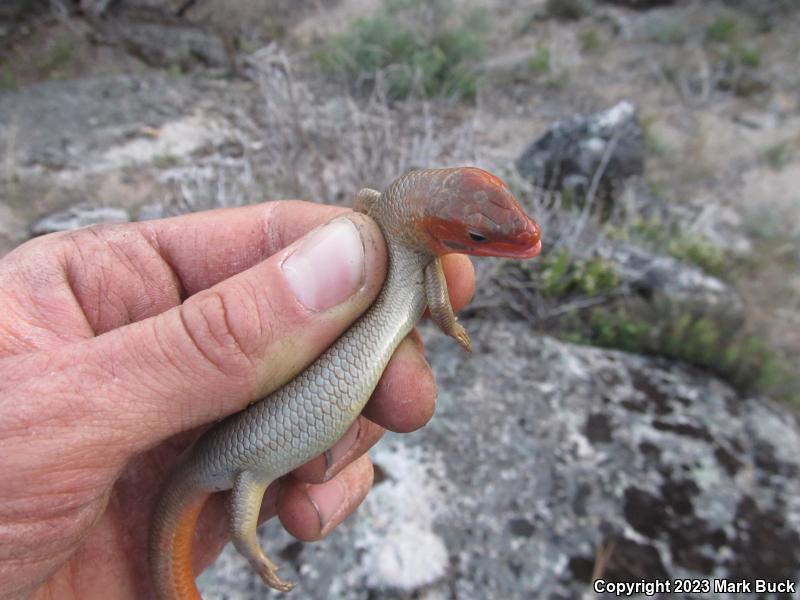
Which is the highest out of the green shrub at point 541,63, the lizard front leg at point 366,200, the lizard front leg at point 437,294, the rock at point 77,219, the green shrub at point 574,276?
the lizard front leg at point 366,200

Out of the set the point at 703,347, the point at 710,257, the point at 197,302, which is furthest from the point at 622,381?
the point at 197,302

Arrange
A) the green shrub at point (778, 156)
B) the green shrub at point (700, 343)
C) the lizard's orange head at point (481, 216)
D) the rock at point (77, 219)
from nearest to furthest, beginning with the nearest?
the lizard's orange head at point (481, 216) < the green shrub at point (700, 343) < the rock at point (77, 219) < the green shrub at point (778, 156)

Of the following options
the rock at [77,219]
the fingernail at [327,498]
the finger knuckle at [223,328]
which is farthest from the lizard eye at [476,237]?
the rock at [77,219]

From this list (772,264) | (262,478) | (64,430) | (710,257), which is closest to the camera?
(64,430)

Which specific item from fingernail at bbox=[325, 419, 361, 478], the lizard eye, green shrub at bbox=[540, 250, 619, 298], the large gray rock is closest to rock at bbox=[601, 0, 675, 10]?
green shrub at bbox=[540, 250, 619, 298]

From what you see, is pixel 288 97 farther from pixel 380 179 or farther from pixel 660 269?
pixel 660 269

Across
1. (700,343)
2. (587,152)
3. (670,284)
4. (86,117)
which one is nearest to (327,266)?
(700,343)

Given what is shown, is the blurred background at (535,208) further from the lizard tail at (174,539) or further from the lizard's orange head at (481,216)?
the lizard's orange head at (481,216)
